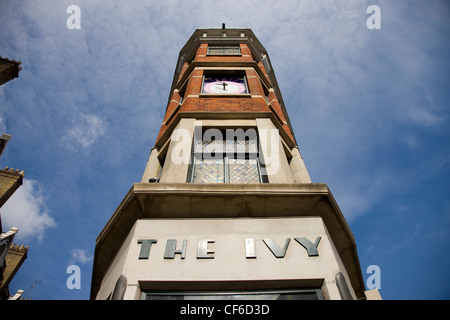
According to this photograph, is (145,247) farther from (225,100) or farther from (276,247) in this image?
(225,100)

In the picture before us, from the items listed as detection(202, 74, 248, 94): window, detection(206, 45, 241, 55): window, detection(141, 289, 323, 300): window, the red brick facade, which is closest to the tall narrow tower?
detection(141, 289, 323, 300): window

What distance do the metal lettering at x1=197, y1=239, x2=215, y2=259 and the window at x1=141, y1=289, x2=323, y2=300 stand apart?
1.48 ft

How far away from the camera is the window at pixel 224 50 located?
578 inches

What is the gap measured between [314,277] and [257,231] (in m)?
1.02

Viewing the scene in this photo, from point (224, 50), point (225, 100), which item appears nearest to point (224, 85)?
point (225, 100)

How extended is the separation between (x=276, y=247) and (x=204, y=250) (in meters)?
1.03

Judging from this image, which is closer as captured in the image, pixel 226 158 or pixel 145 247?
pixel 145 247

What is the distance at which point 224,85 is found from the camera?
35.4 ft

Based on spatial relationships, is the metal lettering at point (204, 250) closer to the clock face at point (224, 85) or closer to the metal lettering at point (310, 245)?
the metal lettering at point (310, 245)

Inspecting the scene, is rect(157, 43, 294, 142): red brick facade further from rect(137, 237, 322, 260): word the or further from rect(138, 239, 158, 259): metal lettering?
rect(138, 239, 158, 259): metal lettering
